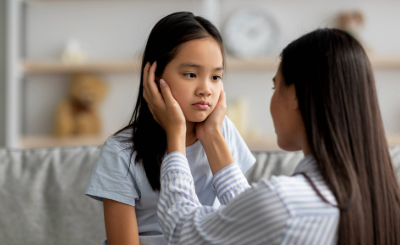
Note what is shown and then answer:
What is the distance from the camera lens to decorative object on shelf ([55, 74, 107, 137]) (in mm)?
3037

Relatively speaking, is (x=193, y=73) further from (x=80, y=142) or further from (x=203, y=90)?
(x=80, y=142)

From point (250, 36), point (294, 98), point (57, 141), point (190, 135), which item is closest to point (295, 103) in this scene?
point (294, 98)

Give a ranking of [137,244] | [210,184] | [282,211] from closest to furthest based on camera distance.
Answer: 1. [282,211]
2. [137,244]
3. [210,184]

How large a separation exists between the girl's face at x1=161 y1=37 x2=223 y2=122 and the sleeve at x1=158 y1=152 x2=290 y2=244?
0.20 m

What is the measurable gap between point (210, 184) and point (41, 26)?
2.64 m

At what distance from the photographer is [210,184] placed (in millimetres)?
1183

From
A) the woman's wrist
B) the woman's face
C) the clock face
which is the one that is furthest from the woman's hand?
the clock face


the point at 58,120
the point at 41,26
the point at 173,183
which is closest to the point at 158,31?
the point at 173,183

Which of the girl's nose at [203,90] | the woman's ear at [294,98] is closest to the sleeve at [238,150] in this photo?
the girl's nose at [203,90]

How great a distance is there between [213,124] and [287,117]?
1.08 ft

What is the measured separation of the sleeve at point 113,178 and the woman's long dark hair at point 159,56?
39 mm

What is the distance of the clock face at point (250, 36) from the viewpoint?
2969 mm

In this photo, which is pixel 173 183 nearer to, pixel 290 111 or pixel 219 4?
pixel 290 111

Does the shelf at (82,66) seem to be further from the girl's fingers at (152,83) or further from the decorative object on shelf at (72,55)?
the girl's fingers at (152,83)
